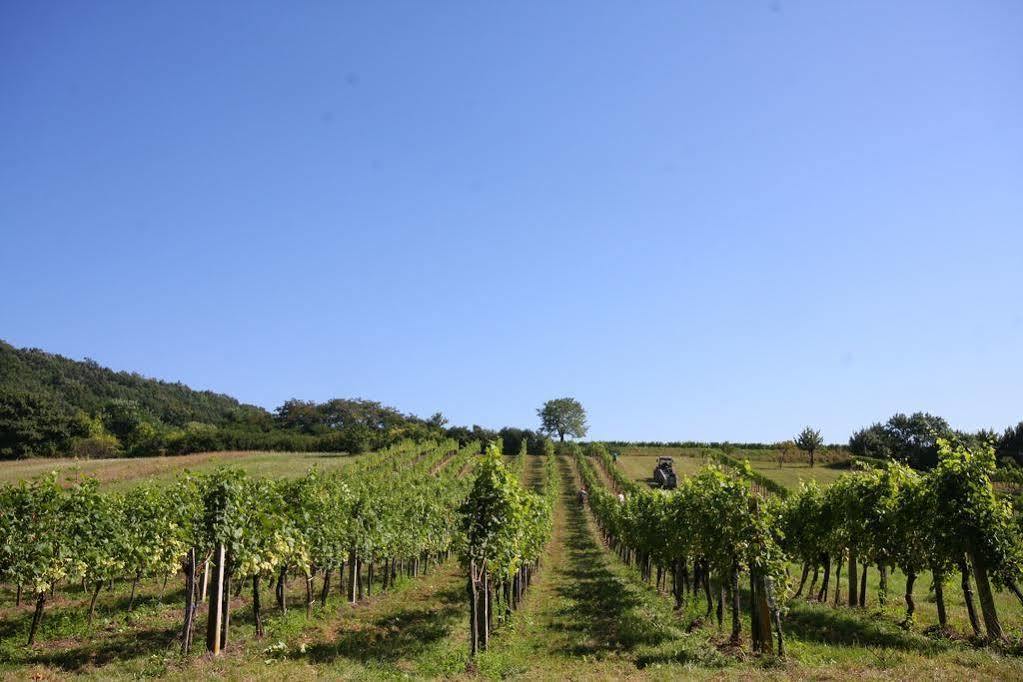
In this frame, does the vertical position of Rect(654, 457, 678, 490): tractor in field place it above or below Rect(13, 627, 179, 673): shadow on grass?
above

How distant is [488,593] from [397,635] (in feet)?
10.7

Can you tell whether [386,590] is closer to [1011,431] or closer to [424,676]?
[424,676]

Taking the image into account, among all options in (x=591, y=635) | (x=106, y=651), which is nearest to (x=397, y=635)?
(x=591, y=635)

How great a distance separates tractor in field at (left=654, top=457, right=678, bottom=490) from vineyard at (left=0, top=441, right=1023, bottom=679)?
43.7m

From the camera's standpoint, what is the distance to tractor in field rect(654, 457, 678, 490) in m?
69.1

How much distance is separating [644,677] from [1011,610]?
15.6 m

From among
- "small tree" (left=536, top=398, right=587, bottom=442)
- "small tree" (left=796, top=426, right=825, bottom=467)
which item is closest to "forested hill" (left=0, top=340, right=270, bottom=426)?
"small tree" (left=536, top=398, right=587, bottom=442)

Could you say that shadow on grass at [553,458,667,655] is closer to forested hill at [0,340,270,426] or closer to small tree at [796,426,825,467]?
small tree at [796,426,825,467]

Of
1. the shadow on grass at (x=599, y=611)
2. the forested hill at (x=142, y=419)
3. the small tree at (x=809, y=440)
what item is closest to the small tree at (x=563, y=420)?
the forested hill at (x=142, y=419)

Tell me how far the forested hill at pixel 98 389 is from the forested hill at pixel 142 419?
0.21 metres

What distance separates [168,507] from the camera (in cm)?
1961

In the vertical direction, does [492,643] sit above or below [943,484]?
below

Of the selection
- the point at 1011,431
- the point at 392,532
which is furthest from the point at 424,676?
the point at 1011,431

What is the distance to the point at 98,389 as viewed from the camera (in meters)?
127
